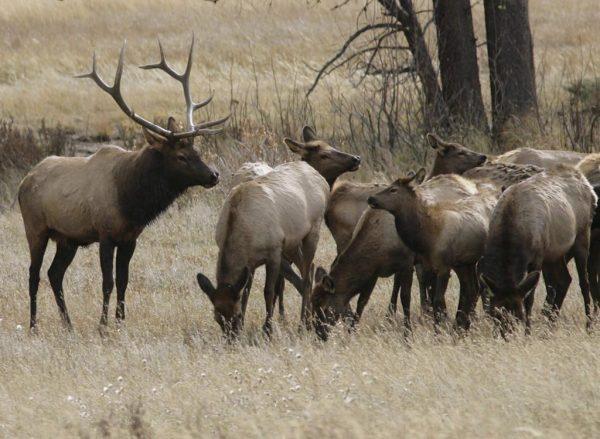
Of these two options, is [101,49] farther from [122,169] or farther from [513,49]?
[122,169]

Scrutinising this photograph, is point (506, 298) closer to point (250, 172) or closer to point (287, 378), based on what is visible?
point (287, 378)

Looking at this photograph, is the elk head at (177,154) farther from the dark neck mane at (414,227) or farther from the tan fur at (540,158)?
the tan fur at (540,158)

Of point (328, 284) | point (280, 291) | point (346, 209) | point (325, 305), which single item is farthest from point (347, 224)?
point (328, 284)

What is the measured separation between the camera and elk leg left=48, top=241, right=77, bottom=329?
41.3 feet

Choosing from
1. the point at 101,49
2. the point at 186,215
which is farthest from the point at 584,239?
the point at 101,49

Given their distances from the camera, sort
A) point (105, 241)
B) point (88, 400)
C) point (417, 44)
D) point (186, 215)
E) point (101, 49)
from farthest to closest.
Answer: point (101, 49), point (417, 44), point (186, 215), point (105, 241), point (88, 400)

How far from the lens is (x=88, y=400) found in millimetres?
8711

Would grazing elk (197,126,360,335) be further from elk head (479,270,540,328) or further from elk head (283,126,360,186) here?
elk head (479,270,540,328)

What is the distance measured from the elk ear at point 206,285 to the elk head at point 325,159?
8.89ft

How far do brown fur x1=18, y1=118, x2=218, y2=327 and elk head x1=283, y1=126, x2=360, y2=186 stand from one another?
4.24 ft

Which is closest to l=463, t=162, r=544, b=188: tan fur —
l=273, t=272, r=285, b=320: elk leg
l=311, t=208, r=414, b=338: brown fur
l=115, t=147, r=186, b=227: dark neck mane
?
l=311, t=208, r=414, b=338: brown fur

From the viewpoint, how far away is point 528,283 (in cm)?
995

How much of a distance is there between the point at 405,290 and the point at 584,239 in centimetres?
162

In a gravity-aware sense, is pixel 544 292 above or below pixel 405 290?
below
